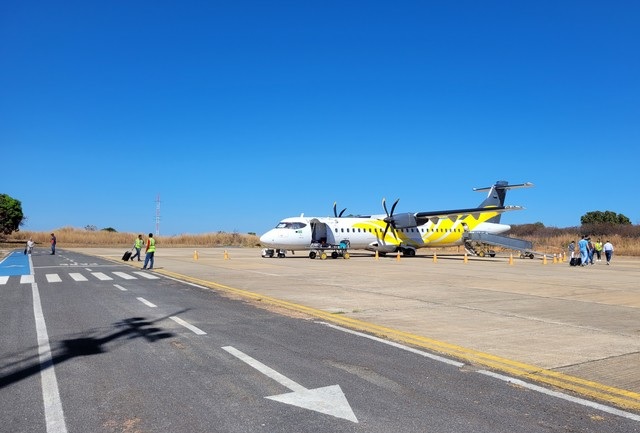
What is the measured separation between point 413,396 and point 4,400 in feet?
12.9

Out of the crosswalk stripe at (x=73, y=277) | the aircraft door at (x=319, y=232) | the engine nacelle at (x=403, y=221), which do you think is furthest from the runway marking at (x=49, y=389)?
the engine nacelle at (x=403, y=221)

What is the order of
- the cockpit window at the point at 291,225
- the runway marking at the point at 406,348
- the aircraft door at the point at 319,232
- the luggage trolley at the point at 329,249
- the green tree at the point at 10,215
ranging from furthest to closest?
the green tree at the point at 10,215 → the aircraft door at the point at 319,232 → the luggage trolley at the point at 329,249 → the cockpit window at the point at 291,225 → the runway marking at the point at 406,348

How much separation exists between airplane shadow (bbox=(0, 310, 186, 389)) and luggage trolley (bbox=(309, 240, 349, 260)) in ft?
75.8

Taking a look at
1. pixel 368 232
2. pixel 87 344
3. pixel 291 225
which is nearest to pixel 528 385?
pixel 87 344

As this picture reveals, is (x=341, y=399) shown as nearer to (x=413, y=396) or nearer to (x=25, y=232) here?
(x=413, y=396)

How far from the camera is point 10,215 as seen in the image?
249 feet

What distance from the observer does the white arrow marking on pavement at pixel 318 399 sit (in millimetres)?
4434

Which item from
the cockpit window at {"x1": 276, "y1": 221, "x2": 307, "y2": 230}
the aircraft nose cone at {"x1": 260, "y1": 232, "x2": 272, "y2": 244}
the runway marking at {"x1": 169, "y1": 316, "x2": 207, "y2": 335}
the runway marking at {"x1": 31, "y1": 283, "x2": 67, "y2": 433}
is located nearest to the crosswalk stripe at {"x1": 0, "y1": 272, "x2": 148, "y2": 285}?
the runway marking at {"x1": 169, "y1": 316, "x2": 207, "y2": 335}

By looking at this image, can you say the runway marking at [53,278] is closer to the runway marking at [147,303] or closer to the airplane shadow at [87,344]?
the runway marking at [147,303]

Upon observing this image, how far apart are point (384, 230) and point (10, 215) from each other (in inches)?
2601

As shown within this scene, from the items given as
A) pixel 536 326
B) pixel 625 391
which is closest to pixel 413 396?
pixel 625 391

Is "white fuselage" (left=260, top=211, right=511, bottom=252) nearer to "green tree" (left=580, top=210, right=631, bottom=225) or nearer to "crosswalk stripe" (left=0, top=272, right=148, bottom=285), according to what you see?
"crosswalk stripe" (left=0, top=272, right=148, bottom=285)

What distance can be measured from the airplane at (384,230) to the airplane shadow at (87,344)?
22485 millimetres

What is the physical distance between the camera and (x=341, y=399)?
4.76m
